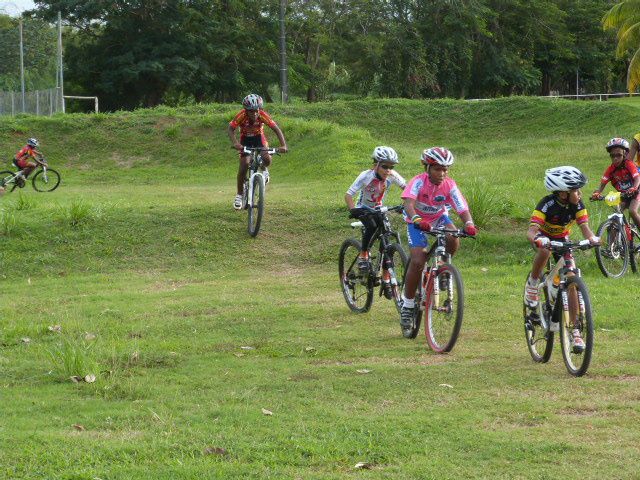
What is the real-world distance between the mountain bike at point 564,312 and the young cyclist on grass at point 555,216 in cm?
8

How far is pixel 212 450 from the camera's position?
573cm

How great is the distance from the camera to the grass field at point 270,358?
223 inches

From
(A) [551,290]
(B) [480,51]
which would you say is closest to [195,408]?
(A) [551,290]

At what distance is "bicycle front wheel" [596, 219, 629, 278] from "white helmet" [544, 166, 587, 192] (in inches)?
210

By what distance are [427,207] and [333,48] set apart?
49.0 m

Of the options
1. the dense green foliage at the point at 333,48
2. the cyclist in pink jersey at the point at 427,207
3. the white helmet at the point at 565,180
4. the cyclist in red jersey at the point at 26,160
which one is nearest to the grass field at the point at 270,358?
the cyclist in pink jersey at the point at 427,207

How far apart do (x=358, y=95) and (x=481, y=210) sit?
45.2 meters

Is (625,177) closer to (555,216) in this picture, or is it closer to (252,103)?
(252,103)

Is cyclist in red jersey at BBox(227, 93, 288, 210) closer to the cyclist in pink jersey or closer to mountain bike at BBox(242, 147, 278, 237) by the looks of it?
mountain bike at BBox(242, 147, 278, 237)

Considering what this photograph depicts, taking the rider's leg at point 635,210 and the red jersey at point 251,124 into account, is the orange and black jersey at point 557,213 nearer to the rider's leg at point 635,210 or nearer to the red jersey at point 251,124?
the rider's leg at point 635,210

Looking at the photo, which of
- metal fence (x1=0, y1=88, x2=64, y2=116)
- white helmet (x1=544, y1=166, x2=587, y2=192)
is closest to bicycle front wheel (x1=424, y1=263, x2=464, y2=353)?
white helmet (x1=544, y1=166, x2=587, y2=192)

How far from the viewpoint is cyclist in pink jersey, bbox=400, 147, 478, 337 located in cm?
903

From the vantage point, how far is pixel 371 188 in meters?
10.7

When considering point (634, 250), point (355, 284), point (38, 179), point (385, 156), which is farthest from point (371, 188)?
point (38, 179)
